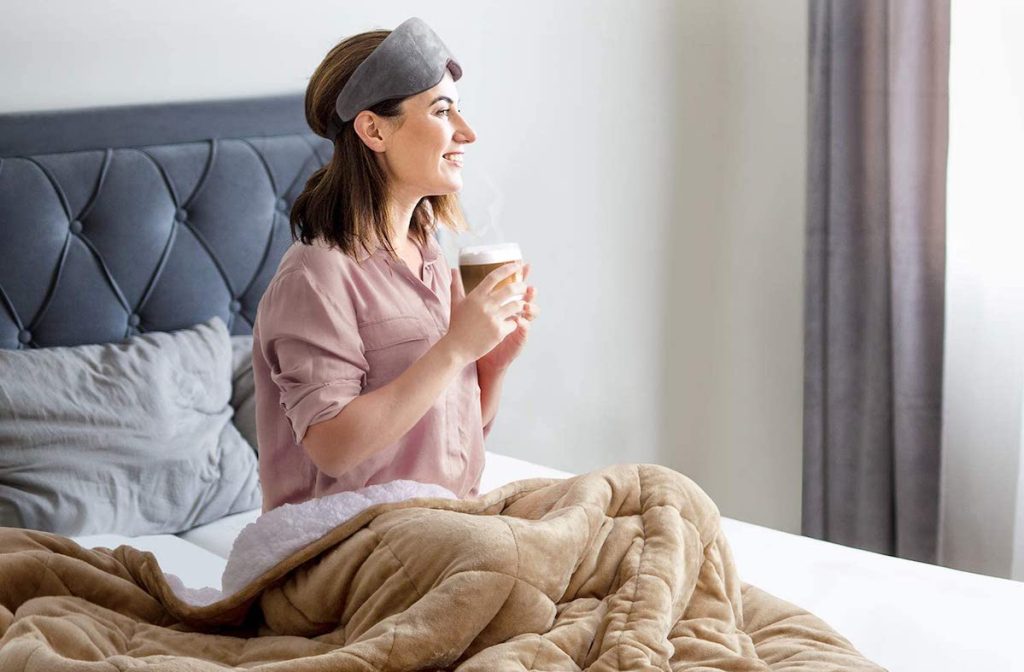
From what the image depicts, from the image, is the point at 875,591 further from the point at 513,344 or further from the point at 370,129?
the point at 370,129

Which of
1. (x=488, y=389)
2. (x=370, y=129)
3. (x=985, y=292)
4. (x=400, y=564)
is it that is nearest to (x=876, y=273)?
(x=985, y=292)

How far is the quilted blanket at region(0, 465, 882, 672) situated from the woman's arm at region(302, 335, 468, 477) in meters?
0.11

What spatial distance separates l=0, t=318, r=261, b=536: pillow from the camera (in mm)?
2223

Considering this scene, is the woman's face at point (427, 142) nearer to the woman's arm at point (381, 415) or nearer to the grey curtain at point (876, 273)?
the woman's arm at point (381, 415)

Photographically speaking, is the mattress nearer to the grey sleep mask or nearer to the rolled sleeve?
the rolled sleeve

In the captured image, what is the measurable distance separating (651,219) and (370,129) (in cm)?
175

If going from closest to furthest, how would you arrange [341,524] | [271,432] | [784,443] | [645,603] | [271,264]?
[645,603], [341,524], [271,432], [271,264], [784,443]

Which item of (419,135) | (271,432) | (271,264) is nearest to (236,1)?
(271,264)

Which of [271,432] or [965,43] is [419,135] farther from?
[965,43]

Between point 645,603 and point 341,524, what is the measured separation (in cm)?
42

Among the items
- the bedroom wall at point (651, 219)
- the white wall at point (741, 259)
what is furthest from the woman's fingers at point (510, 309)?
the white wall at point (741, 259)

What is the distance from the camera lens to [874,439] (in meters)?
3.11

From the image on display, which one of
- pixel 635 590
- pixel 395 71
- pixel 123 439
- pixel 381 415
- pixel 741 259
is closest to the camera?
pixel 635 590

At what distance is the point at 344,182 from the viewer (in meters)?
1.87
